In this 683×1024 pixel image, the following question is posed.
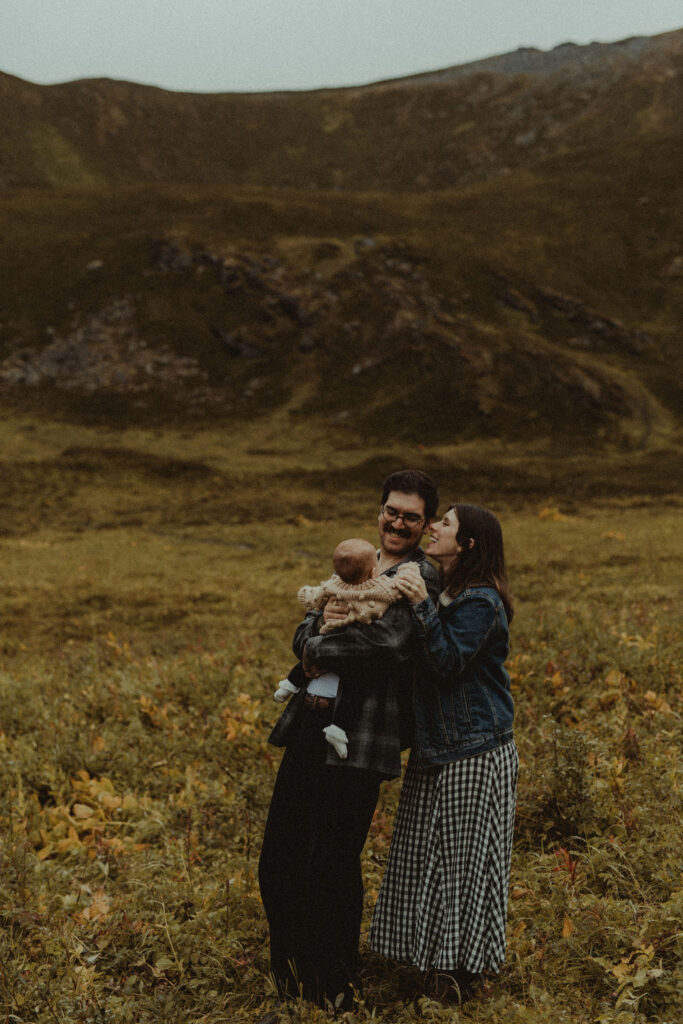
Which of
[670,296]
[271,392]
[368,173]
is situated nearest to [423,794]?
[271,392]

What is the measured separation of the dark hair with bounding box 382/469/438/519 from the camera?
15.3 feet

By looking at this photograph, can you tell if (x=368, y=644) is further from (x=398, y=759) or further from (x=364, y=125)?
(x=364, y=125)

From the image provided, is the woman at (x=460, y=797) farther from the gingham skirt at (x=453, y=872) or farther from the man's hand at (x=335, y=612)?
the man's hand at (x=335, y=612)

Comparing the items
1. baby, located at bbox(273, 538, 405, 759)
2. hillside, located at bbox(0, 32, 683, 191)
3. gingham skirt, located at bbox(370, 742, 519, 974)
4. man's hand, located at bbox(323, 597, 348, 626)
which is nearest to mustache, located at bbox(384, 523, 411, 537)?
baby, located at bbox(273, 538, 405, 759)

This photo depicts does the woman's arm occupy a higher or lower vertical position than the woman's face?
lower

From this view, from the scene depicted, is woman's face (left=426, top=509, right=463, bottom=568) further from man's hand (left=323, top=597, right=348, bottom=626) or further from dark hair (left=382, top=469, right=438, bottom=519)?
man's hand (left=323, top=597, right=348, bottom=626)

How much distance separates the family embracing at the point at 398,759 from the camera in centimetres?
422

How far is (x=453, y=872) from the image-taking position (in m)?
4.58

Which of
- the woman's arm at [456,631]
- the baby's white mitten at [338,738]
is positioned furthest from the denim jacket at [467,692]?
the baby's white mitten at [338,738]

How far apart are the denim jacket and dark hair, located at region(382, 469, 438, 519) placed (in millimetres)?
624

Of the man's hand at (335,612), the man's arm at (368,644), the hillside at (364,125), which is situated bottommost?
the man's arm at (368,644)

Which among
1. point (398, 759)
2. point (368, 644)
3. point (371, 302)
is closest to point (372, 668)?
point (368, 644)

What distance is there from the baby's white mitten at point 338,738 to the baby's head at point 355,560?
0.89m

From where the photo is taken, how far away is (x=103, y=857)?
6668 mm
